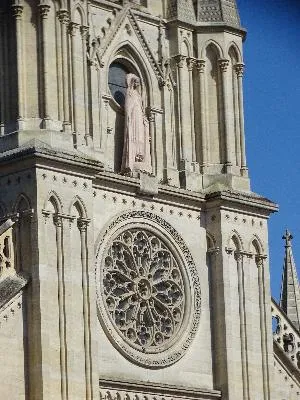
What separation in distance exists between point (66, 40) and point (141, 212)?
3.11 meters

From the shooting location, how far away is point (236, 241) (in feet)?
110

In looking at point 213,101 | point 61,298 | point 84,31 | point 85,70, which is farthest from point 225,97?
point 61,298

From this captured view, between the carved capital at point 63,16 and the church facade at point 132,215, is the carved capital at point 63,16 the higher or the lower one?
the higher one

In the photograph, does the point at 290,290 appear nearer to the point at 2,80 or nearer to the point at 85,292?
the point at 85,292

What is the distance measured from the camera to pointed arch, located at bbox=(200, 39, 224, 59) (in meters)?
34.3

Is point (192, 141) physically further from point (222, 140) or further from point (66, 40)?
point (66, 40)

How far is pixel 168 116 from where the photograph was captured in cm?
3378

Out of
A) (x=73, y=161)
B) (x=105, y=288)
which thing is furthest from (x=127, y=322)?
(x=73, y=161)

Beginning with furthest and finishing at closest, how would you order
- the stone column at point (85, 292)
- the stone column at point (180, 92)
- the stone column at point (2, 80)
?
the stone column at point (180, 92)
the stone column at point (2, 80)
the stone column at point (85, 292)

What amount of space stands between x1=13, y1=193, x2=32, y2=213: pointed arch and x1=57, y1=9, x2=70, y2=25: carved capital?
3.13m

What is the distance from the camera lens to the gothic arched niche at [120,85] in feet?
108

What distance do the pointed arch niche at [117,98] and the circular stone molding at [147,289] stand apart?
1177 millimetres

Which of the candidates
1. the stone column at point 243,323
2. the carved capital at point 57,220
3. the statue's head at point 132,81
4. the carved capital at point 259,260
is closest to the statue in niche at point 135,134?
the statue's head at point 132,81

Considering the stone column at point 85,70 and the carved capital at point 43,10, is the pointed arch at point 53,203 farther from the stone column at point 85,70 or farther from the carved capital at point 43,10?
the carved capital at point 43,10
